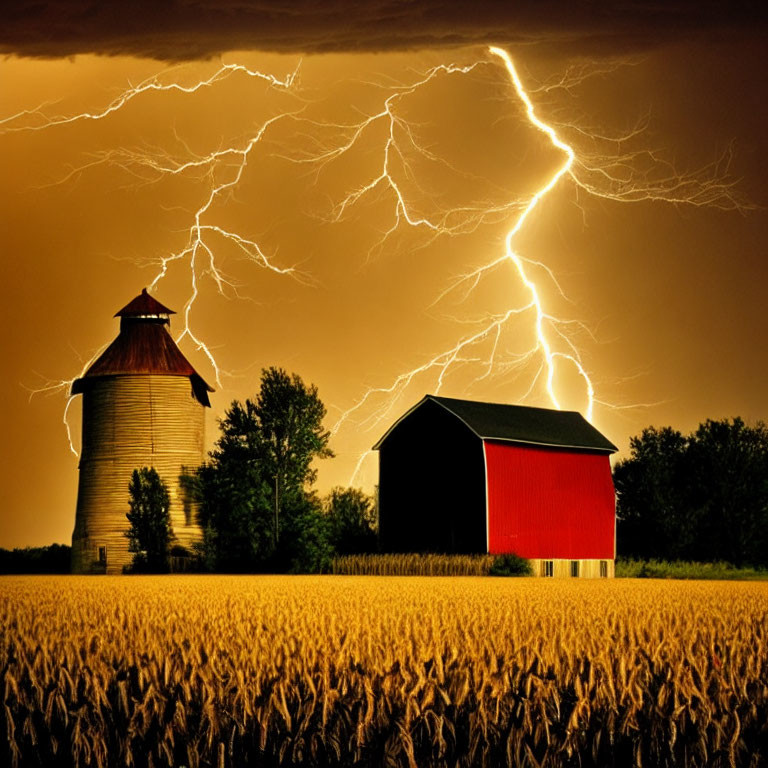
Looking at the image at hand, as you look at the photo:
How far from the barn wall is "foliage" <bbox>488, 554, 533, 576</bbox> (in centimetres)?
74

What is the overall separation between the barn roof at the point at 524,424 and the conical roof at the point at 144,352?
30.3 feet

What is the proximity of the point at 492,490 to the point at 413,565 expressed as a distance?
11.0 feet

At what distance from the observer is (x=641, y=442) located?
53.7 metres

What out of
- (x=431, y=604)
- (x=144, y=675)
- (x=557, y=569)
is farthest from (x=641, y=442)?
(x=144, y=675)

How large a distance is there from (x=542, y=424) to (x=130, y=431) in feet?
47.8

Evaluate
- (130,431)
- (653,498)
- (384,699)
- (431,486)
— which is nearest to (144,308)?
(130,431)

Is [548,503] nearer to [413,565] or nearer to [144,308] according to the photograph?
[413,565]

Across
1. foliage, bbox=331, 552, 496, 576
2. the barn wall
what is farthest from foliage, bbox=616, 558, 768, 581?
foliage, bbox=331, 552, 496, 576

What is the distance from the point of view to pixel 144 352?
46594 millimetres

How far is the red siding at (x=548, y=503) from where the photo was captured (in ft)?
127

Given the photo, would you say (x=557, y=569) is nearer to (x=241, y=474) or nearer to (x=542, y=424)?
(x=542, y=424)

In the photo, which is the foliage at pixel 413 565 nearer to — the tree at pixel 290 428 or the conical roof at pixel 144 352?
the tree at pixel 290 428

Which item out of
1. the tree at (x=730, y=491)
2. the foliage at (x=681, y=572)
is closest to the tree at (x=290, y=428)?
the foliage at (x=681, y=572)

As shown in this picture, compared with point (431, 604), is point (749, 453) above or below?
above
